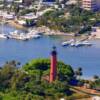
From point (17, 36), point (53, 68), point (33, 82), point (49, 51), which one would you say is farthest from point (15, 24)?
point (33, 82)

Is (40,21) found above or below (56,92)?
above

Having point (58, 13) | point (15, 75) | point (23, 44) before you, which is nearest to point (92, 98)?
point (15, 75)

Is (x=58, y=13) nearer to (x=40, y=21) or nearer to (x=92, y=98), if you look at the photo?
(x=40, y=21)

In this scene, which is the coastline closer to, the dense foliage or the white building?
the white building

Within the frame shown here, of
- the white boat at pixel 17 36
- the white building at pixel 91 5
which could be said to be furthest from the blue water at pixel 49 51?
the white building at pixel 91 5

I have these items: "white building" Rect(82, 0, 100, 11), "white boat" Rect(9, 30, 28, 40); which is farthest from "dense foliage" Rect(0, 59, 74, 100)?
"white building" Rect(82, 0, 100, 11)

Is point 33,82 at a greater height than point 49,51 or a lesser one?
lesser

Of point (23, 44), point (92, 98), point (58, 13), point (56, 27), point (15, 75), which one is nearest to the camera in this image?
point (92, 98)

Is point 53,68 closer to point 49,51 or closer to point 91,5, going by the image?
point 49,51
